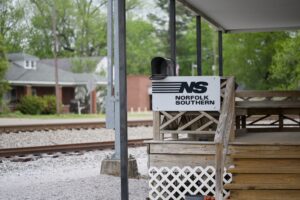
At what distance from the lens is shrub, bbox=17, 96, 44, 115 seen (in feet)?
121

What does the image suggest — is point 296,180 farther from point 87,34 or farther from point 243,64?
point 87,34

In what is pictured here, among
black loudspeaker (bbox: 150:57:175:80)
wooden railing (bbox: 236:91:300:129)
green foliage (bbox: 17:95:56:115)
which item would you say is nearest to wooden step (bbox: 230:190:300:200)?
black loudspeaker (bbox: 150:57:175:80)

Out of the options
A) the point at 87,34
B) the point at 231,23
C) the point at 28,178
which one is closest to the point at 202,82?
the point at 28,178

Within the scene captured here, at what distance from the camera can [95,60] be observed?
53188 mm

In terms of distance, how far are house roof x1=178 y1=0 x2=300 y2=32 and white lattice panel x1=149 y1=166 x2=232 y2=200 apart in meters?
4.48

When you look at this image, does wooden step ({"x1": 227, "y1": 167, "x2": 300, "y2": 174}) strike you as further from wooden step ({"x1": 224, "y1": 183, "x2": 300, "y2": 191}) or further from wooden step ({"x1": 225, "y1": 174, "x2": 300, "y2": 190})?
wooden step ({"x1": 224, "y1": 183, "x2": 300, "y2": 191})

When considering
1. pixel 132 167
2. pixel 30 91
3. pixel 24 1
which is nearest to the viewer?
pixel 132 167

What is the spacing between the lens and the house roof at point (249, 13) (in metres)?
12.5

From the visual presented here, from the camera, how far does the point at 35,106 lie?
37.8 metres

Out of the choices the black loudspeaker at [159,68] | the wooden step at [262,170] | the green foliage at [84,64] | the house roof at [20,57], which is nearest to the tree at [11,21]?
the house roof at [20,57]

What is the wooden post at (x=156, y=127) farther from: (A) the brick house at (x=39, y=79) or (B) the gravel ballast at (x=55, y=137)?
(A) the brick house at (x=39, y=79)

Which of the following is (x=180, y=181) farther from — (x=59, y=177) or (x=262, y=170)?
(x=59, y=177)

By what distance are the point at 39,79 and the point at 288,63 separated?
74.5 ft

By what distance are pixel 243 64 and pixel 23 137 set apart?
800 inches
